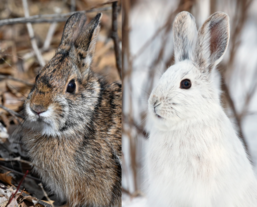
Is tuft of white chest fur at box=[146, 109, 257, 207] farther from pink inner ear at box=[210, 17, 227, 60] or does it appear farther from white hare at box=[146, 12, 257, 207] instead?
pink inner ear at box=[210, 17, 227, 60]

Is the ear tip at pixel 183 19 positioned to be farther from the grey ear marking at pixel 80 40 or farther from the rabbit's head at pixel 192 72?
the grey ear marking at pixel 80 40

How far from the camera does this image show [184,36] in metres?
0.69

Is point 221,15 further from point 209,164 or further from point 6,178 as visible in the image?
point 6,178

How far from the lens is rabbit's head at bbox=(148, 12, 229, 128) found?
25.7 inches

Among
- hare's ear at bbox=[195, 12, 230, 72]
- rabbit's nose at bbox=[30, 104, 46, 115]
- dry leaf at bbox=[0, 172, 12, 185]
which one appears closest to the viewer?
hare's ear at bbox=[195, 12, 230, 72]

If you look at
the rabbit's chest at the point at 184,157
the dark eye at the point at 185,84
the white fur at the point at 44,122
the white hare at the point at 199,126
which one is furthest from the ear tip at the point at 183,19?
the white fur at the point at 44,122

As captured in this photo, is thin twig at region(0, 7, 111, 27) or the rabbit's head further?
thin twig at region(0, 7, 111, 27)

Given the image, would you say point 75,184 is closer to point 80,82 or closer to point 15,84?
point 80,82

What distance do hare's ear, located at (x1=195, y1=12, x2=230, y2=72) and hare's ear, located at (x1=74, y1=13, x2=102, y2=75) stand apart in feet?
0.98

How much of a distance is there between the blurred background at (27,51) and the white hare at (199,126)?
12.1 inches

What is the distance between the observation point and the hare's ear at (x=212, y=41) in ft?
2.13

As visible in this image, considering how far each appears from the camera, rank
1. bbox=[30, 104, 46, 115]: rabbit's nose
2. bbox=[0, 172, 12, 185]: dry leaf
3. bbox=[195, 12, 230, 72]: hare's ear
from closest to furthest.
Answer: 1. bbox=[195, 12, 230, 72]: hare's ear
2. bbox=[30, 104, 46, 115]: rabbit's nose
3. bbox=[0, 172, 12, 185]: dry leaf

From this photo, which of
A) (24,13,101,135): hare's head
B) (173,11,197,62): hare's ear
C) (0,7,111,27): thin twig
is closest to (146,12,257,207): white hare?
(173,11,197,62): hare's ear

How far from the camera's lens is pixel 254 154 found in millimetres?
664
